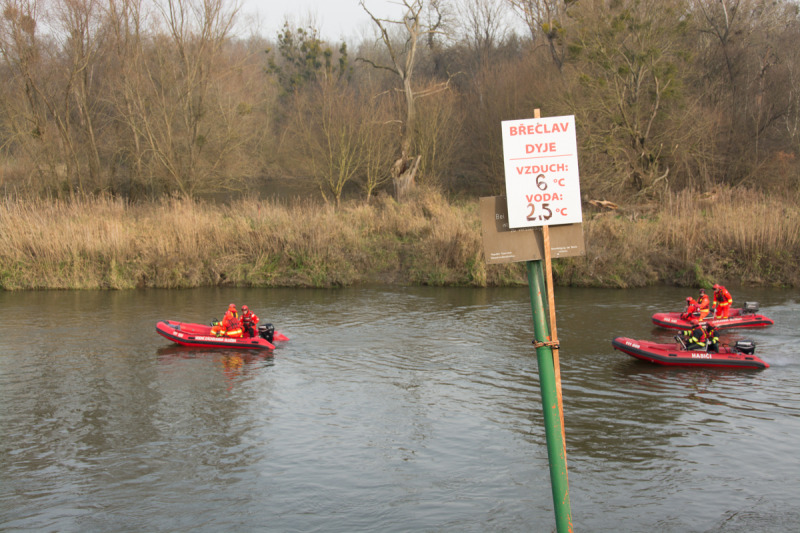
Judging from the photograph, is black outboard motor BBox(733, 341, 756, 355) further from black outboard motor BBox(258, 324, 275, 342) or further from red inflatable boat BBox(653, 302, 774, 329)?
black outboard motor BBox(258, 324, 275, 342)

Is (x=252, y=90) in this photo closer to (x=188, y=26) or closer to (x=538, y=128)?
(x=188, y=26)

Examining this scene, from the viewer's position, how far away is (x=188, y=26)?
32.1 m

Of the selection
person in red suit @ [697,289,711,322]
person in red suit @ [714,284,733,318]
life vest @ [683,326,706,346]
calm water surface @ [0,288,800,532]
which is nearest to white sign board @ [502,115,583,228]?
calm water surface @ [0,288,800,532]

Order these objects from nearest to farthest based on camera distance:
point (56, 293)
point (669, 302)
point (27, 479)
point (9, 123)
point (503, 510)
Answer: point (503, 510) < point (27, 479) < point (669, 302) < point (56, 293) < point (9, 123)

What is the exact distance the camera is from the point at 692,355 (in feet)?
45.7

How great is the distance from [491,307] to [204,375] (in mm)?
9412

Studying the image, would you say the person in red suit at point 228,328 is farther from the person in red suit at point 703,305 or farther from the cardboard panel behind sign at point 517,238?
the cardboard panel behind sign at point 517,238

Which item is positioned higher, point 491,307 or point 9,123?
point 9,123

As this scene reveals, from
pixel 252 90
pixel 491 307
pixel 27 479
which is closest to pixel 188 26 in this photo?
pixel 252 90

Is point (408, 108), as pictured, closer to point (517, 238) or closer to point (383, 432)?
point (383, 432)

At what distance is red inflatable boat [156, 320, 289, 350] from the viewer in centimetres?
1555

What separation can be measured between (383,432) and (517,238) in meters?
6.99

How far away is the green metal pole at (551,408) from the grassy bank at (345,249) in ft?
63.0

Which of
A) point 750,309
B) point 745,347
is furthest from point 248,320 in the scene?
point 750,309
